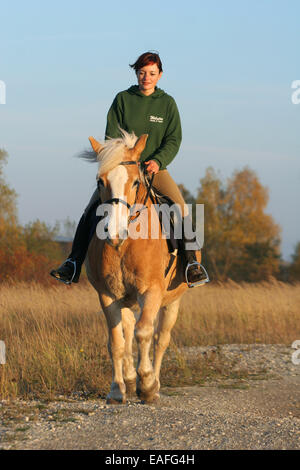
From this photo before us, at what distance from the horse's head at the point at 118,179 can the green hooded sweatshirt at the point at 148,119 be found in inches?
35.2

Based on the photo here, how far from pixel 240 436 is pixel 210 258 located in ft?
153

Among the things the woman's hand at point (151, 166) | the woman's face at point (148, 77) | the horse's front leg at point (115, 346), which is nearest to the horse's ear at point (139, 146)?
the woman's hand at point (151, 166)

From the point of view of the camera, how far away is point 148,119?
790 centimetres

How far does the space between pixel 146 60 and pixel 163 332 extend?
3.71 meters

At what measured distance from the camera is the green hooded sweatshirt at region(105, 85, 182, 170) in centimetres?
789

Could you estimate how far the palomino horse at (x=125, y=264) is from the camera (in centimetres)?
639

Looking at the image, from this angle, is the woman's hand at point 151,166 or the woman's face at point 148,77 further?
the woman's face at point 148,77

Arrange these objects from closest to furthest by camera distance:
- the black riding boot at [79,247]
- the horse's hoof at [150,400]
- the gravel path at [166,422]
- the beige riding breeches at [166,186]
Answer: the gravel path at [166,422] → the horse's hoof at [150,400] → the black riding boot at [79,247] → the beige riding breeches at [166,186]

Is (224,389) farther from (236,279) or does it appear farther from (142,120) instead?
(236,279)

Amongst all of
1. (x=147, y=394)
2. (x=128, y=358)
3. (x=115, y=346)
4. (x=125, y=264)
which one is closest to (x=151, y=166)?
(x=125, y=264)

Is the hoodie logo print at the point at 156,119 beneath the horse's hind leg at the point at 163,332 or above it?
above

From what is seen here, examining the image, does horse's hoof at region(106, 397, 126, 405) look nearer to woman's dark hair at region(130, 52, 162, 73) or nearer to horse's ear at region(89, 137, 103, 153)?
horse's ear at region(89, 137, 103, 153)

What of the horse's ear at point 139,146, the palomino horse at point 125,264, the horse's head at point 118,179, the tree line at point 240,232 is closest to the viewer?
the horse's head at point 118,179

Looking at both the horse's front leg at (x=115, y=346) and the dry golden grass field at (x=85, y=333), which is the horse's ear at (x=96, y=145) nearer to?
the horse's front leg at (x=115, y=346)
